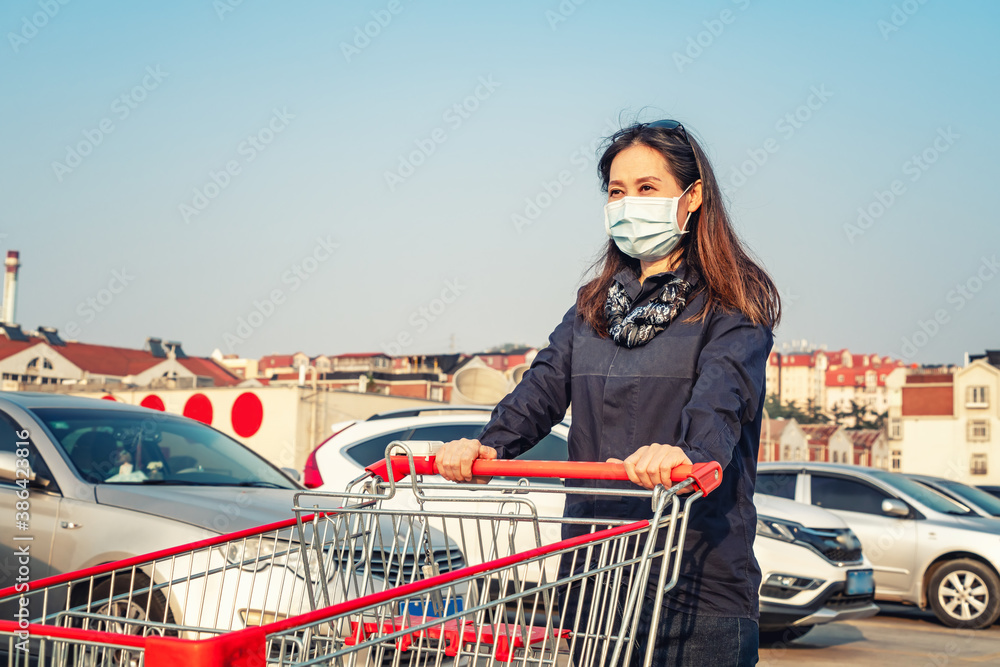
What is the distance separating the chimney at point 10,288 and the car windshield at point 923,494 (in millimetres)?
88250

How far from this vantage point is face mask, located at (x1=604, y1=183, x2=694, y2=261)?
8.48ft

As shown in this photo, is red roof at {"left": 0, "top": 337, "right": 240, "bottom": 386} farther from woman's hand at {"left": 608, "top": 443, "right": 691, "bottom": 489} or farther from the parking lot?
woman's hand at {"left": 608, "top": 443, "right": 691, "bottom": 489}

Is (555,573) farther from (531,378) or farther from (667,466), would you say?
(531,378)

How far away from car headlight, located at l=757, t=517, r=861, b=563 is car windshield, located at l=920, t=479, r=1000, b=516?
322 centimetres

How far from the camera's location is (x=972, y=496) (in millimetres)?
10719

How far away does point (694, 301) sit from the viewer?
2.46 metres

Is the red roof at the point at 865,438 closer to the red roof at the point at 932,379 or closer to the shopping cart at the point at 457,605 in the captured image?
the red roof at the point at 932,379

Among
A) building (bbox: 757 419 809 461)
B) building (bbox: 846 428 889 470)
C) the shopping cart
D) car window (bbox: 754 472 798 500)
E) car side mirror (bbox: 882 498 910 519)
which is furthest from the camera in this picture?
building (bbox: 846 428 889 470)

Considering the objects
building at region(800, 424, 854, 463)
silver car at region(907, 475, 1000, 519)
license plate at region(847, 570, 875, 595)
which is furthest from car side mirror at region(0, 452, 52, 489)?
building at region(800, 424, 854, 463)

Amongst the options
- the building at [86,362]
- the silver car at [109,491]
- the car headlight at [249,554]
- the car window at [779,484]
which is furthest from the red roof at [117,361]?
the car headlight at [249,554]

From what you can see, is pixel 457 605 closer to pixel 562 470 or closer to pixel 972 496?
pixel 562 470

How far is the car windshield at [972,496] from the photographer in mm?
10430

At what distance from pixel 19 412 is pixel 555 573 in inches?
175

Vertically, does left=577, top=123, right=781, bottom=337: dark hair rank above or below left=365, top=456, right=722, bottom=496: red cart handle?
above
